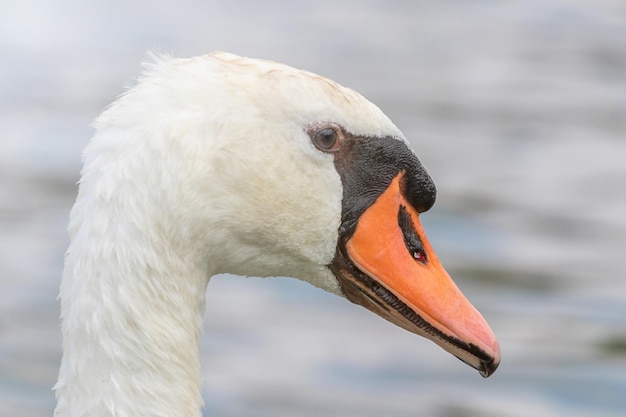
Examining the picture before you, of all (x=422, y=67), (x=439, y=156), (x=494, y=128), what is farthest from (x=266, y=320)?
(x=422, y=67)

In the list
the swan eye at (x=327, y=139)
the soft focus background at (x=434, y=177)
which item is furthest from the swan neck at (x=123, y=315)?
the soft focus background at (x=434, y=177)

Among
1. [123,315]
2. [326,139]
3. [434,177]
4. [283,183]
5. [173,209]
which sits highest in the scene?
[434,177]

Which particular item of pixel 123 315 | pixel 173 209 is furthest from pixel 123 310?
pixel 173 209

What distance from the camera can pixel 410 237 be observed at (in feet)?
13.5

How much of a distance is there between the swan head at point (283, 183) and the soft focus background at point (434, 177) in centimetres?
410

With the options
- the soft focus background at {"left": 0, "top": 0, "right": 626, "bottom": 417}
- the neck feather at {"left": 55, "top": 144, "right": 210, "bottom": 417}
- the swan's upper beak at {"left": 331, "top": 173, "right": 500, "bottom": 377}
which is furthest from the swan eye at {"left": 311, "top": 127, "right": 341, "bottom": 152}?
the soft focus background at {"left": 0, "top": 0, "right": 626, "bottom": 417}

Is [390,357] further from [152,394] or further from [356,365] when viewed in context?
[152,394]

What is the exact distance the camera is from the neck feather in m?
3.56

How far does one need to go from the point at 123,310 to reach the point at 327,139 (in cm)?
70

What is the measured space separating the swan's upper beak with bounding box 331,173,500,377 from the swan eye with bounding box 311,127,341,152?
25cm

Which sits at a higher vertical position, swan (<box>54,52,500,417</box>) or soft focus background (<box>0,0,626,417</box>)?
soft focus background (<box>0,0,626,417</box>)

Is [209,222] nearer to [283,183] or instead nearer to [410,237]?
[283,183]

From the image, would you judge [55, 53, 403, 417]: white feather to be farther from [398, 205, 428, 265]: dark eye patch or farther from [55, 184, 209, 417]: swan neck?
[398, 205, 428, 265]: dark eye patch

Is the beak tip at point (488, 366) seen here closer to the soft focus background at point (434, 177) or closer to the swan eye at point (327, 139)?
the swan eye at point (327, 139)
